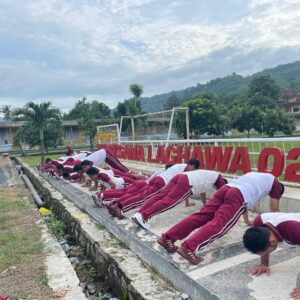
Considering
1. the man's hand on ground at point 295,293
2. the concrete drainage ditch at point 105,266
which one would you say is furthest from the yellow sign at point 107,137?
the man's hand on ground at point 295,293

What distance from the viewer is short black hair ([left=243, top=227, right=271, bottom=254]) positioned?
263cm

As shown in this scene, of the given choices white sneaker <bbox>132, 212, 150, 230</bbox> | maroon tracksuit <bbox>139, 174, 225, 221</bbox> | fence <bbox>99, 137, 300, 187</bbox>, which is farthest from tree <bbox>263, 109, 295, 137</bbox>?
white sneaker <bbox>132, 212, 150, 230</bbox>

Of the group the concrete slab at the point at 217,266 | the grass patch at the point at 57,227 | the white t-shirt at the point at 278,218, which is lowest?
the grass patch at the point at 57,227

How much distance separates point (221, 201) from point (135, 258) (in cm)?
125

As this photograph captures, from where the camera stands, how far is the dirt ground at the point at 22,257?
3441 mm

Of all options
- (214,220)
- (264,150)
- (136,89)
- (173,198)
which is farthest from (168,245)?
(136,89)

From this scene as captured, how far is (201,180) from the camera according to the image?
180 inches

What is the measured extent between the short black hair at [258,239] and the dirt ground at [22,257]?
1939 millimetres

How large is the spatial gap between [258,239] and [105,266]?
91.6 inches

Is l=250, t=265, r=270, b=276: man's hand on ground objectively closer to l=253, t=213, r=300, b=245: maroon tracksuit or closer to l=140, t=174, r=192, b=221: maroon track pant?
l=253, t=213, r=300, b=245: maroon tracksuit

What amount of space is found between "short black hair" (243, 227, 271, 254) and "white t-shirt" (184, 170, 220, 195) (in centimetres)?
182

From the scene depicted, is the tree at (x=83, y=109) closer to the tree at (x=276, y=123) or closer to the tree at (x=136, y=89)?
the tree at (x=136, y=89)

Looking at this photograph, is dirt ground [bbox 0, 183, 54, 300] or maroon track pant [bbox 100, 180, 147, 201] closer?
dirt ground [bbox 0, 183, 54, 300]

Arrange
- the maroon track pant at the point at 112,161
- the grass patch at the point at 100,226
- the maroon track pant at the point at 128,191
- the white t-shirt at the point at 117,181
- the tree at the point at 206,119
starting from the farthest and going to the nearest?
the tree at the point at 206,119 → the maroon track pant at the point at 112,161 → the white t-shirt at the point at 117,181 → the maroon track pant at the point at 128,191 → the grass patch at the point at 100,226
